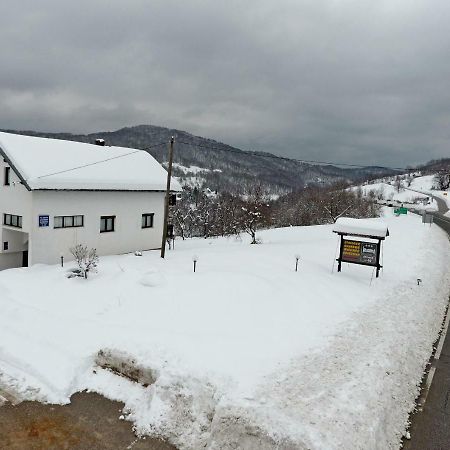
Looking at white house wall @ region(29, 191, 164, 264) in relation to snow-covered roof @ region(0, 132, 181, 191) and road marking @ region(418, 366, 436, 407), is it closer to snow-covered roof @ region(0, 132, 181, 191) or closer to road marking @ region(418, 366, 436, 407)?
snow-covered roof @ region(0, 132, 181, 191)

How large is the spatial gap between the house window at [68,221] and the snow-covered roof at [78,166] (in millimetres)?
1599

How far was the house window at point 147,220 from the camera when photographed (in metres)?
23.1

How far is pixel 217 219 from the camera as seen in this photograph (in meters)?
79.4

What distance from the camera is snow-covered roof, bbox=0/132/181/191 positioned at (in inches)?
717

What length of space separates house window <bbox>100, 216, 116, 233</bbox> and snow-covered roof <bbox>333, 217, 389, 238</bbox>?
12188 mm

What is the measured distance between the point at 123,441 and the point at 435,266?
19.6 meters

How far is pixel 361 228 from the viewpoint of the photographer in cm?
1659

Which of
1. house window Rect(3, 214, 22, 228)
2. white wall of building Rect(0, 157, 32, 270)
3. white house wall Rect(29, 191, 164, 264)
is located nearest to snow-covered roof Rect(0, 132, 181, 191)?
white house wall Rect(29, 191, 164, 264)

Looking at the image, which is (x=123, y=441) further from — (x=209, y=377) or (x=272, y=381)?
(x=272, y=381)

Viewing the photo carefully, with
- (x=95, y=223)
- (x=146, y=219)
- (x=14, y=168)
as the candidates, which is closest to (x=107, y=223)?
(x=95, y=223)

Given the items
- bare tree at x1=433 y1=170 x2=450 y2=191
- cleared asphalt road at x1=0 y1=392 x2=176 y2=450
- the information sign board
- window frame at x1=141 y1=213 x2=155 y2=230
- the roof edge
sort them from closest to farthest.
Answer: cleared asphalt road at x1=0 y1=392 x2=176 y2=450, the information sign board, the roof edge, window frame at x1=141 y1=213 x2=155 y2=230, bare tree at x1=433 y1=170 x2=450 y2=191

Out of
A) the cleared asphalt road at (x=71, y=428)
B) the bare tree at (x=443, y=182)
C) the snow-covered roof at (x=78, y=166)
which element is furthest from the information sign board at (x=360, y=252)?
the bare tree at (x=443, y=182)

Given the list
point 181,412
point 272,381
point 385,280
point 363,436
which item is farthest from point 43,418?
point 385,280

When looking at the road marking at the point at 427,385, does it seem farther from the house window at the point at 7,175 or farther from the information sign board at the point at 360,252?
the house window at the point at 7,175
